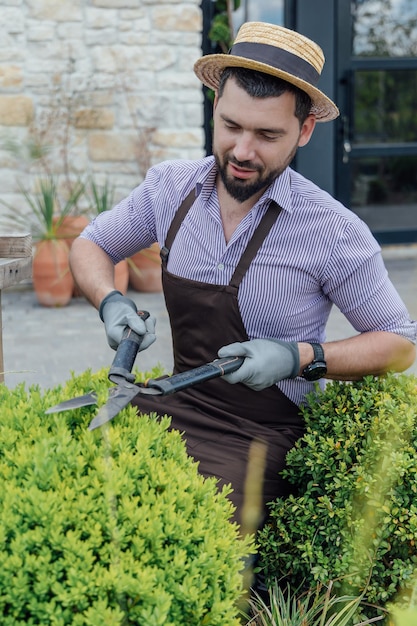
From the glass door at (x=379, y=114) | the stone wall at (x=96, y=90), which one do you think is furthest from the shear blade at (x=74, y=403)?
the glass door at (x=379, y=114)

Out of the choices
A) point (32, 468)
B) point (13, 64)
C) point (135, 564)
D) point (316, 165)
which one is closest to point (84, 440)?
point (32, 468)

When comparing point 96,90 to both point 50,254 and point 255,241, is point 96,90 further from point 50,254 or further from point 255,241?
point 255,241

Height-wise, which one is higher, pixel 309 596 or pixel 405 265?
pixel 309 596

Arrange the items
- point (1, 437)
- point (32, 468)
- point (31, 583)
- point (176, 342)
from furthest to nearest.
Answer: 1. point (176, 342)
2. point (1, 437)
3. point (32, 468)
4. point (31, 583)

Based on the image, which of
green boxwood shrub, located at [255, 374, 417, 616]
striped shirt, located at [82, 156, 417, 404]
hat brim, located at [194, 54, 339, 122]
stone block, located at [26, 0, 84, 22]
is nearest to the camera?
green boxwood shrub, located at [255, 374, 417, 616]

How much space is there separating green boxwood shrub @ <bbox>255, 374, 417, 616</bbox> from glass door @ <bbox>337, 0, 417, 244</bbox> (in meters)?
6.09

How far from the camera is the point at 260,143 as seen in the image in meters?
2.25

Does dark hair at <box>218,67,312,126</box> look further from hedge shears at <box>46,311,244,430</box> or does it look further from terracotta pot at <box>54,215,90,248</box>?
terracotta pot at <box>54,215,90,248</box>

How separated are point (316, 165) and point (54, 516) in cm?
663

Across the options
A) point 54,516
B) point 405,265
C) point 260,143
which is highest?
point 260,143

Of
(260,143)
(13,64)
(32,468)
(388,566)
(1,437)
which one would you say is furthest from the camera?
(13,64)

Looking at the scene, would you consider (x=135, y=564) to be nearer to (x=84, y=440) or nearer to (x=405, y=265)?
(x=84, y=440)

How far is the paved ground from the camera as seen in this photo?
4.94 m

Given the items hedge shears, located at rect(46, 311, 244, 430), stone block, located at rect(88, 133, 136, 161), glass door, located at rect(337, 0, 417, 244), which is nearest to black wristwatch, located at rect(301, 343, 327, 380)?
hedge shears, located at rect(46, 311, 244, 430)
